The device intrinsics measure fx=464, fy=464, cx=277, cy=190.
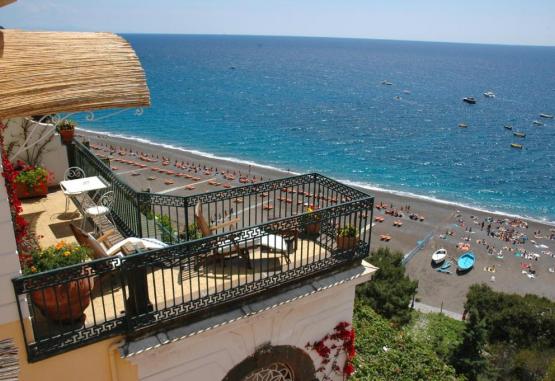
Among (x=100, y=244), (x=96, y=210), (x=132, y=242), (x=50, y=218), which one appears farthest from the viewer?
(x=50, y=218)

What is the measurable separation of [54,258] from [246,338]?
293 centimetres

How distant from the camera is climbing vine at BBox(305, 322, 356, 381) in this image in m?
8.07

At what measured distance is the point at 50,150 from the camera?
11.7m

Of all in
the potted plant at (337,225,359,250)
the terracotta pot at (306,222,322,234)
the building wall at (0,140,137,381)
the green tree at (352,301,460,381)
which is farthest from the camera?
the green tree at (352,301,460,381)

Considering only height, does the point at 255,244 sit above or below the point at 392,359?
above

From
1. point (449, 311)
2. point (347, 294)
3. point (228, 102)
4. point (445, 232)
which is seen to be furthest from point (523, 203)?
point (228, 102)

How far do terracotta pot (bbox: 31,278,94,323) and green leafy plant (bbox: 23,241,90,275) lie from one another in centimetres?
51

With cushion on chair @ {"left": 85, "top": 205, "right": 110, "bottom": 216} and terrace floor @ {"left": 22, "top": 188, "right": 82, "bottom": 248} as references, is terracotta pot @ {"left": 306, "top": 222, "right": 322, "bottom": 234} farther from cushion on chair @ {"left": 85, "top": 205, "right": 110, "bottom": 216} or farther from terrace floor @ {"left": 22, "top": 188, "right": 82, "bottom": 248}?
terrace floor @ {"left": 22, "top": 188, "right": 82, "bottom": 248}

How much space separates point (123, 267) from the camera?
5.75m

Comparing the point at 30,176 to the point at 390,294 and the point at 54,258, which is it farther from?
the point at 390,294

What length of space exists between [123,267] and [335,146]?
6418 cm

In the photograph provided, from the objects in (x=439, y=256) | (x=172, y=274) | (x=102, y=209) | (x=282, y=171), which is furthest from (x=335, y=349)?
(x=282, y=171)

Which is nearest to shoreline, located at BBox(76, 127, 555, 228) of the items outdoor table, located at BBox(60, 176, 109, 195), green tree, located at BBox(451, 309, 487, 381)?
green tree, located at BBox(451, 309, 487, 381)

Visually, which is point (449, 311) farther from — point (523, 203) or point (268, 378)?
point (523, 203)
